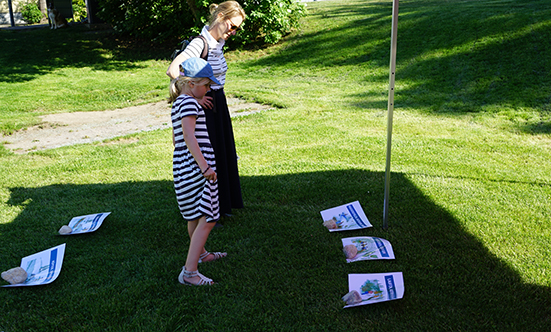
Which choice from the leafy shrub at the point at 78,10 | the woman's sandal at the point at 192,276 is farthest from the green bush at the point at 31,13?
the woman's sandal at the point at 192,276

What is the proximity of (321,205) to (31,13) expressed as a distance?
88.7ft

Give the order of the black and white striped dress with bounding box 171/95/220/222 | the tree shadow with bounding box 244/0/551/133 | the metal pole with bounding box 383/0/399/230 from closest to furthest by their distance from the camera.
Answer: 1. the black and white striped dress with bounding box 171/95/220/222
2. the metal pole with bounding box 383/0/399/230
3. the tree shadow with bounding box 244/0/551/133

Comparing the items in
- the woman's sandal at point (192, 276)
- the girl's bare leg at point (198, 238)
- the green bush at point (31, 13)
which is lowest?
the woman's sandal at point (192, 276)

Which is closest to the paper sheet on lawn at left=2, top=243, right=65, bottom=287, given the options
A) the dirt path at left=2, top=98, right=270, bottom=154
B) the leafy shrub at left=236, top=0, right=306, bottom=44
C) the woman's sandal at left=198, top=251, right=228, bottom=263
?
the woman's sandal at left=198, top=251, right=228, bottom=263

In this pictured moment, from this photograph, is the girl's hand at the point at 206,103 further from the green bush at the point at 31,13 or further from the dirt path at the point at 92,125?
the green bush at the point at 31,13

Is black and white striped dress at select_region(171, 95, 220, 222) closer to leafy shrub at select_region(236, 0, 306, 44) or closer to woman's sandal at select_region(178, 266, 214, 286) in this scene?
woman's sandal at select_region(178, 266, 214, 286)

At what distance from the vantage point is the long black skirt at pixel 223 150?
3857 millimetres

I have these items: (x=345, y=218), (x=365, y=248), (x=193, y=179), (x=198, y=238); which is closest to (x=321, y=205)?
(x=345, y=218)

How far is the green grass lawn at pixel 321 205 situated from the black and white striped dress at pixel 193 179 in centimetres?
62

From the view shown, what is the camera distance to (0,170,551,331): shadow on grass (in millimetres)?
2773

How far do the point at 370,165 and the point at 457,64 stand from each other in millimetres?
6380

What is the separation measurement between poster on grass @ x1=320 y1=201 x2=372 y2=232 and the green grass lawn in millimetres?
101

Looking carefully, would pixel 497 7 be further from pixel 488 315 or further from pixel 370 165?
pixel 488 315

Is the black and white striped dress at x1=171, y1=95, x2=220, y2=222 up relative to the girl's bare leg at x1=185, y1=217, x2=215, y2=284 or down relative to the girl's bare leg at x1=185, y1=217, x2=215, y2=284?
up
